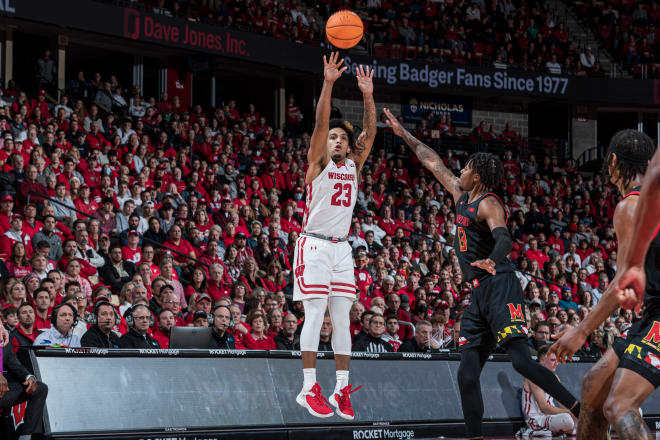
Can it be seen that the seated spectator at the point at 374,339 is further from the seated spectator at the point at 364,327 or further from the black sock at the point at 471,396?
the black sock at the point at 471,396

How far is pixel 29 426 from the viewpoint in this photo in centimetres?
714

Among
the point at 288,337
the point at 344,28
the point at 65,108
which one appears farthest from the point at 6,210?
the point at 344,28

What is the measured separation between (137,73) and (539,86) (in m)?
12.9

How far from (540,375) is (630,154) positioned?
2045mm

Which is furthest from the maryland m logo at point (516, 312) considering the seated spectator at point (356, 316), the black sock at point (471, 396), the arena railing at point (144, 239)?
the arena railing at point (144, 239)

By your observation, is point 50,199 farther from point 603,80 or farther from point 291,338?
point 603,80

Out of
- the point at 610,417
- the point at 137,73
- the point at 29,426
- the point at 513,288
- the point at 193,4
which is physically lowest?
the point at 29,426

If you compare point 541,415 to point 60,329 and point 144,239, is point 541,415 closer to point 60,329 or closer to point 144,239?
point 60,329

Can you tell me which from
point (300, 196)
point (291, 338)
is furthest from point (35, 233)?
point (300, 196)

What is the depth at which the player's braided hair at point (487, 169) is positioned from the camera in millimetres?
6812

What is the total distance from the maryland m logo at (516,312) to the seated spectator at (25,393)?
407 centimetres

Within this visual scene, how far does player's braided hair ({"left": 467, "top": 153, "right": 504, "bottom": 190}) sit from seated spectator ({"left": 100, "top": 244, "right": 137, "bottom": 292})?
6.93 meters

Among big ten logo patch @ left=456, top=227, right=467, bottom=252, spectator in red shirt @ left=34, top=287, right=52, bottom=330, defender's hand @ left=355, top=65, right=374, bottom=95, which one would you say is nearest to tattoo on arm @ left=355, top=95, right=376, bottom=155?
defender's hand @ left=355, top=65, right=374, bottom=95

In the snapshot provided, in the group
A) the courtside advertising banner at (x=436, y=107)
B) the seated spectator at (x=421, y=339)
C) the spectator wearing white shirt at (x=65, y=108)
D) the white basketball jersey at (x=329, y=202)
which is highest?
the courtside advertising banner at (x=436, y=107)
